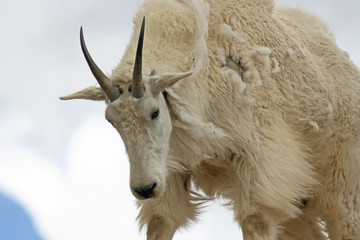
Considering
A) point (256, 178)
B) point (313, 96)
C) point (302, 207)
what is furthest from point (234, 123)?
point (302, 207)

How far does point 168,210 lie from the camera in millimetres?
8133

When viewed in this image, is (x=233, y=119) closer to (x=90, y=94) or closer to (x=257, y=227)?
(x=257, y=227)

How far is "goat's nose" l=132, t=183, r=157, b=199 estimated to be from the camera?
692cm

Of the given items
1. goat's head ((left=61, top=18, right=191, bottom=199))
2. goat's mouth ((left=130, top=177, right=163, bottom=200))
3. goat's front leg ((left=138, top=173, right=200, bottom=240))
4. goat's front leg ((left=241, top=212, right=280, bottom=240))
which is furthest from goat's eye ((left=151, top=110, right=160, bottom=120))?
goat's front leg ((left=241, top=212, right=280, bottom=240))

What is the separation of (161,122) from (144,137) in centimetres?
22

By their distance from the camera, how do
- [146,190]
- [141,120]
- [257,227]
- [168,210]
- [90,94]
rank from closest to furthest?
[146,190] → [141,120] → [90,94] → [257,227] → [168,210]

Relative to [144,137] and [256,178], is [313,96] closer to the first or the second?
[256,178]

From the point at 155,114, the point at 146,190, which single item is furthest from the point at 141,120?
the point at 146,190

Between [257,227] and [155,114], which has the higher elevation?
[155,114]

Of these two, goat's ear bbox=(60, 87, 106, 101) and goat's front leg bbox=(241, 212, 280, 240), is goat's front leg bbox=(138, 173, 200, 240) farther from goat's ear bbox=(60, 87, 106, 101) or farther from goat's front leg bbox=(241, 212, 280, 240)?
goat's ear bbox=(60, 87, 106, 101)

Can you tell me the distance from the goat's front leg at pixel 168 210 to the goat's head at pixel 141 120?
94cm

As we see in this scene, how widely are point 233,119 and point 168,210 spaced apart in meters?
1.06

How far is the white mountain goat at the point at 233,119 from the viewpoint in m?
7.16

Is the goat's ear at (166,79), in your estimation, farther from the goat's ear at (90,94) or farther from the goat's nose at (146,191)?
the goat's nose at (146,191)
